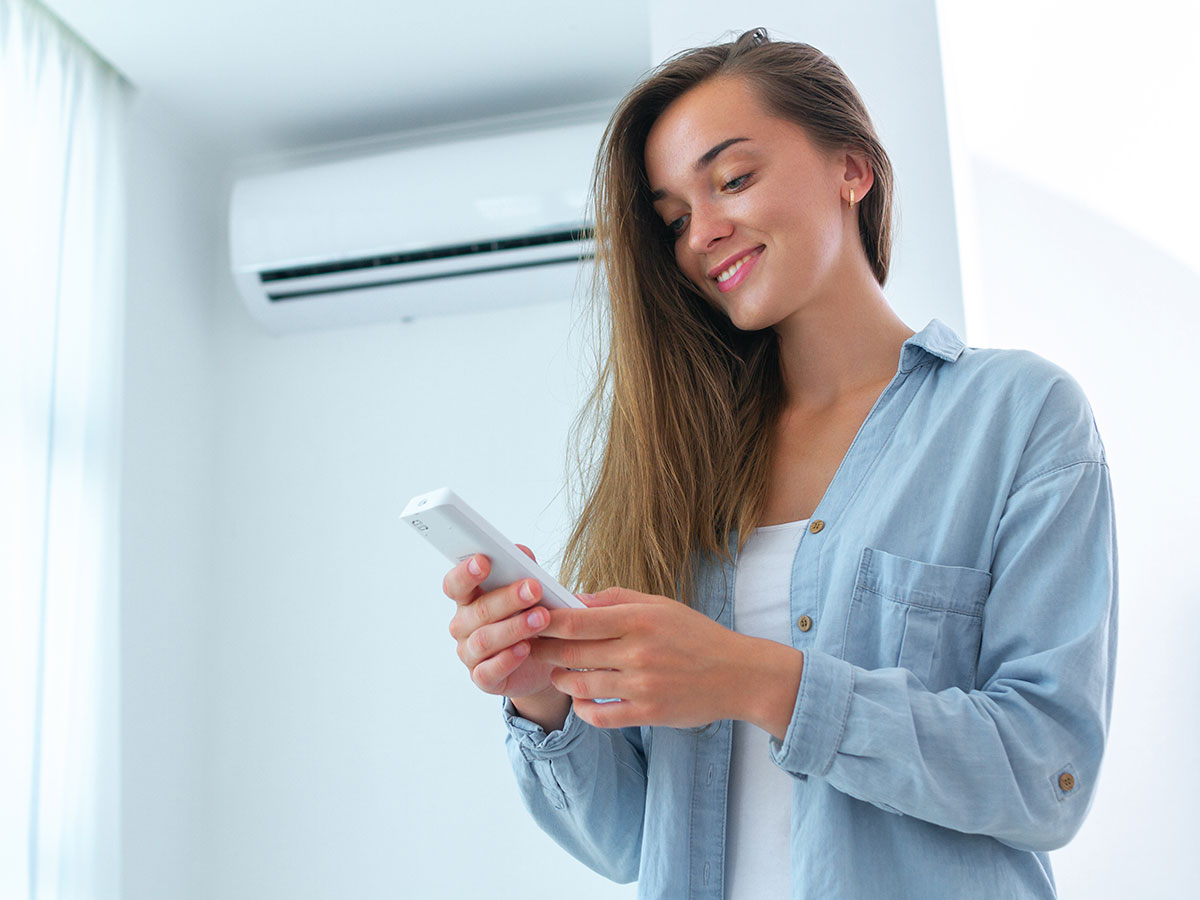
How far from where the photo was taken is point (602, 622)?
823 millimetres

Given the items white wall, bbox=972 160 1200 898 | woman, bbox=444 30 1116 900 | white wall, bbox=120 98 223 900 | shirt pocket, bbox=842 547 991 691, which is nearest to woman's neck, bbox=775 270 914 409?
woman, bbox=444 30 1116 900

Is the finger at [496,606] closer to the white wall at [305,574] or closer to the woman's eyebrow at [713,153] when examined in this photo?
the woman's eyebrow at [713,153]

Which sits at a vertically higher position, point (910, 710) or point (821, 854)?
point (910, 710)

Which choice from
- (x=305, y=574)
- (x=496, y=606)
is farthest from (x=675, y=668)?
(x=305, y=574)

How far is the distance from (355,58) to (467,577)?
1.86 metres

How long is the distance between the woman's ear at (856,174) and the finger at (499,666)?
0.64 meters

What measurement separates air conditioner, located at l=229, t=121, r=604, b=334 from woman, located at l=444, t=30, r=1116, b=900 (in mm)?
1100

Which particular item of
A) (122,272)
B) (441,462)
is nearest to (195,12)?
(122,272)

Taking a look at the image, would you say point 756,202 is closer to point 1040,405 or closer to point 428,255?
point 1040,405

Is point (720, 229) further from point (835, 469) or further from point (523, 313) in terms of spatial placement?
point (523, 313)

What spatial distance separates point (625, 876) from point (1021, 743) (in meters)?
0.54

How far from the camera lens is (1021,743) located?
0.82 meters

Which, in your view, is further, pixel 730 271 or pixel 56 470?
pixel 56 470

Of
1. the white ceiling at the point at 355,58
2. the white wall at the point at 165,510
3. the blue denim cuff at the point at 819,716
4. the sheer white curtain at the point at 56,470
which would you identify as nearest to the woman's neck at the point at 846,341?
the blue denim cuff at the point at 819,716
